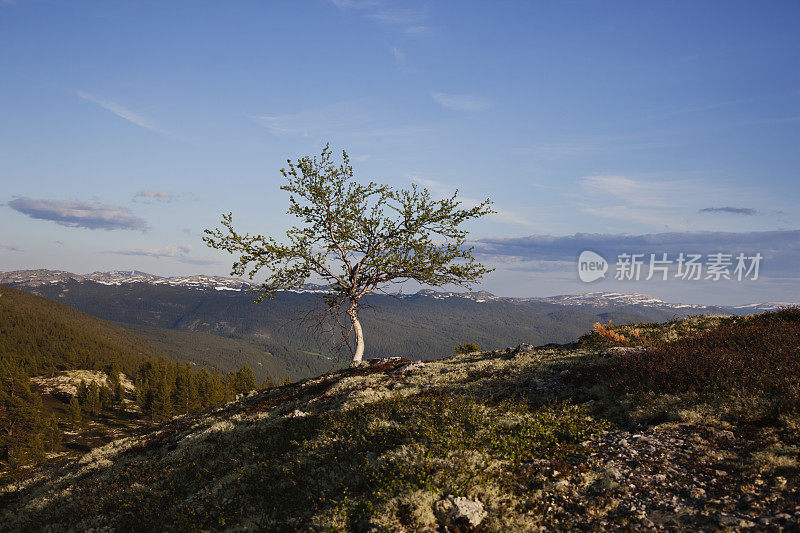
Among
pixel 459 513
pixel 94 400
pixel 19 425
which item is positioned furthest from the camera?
pixel 94 400

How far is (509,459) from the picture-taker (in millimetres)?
9375

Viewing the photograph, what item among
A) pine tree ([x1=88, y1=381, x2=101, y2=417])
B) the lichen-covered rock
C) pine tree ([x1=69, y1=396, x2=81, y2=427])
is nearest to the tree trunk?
the lichen-covered rock

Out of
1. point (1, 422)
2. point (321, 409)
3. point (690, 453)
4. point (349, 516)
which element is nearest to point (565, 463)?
point (690, 453)

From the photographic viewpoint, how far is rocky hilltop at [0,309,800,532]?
24.7 ft

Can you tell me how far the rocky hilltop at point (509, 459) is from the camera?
24.7ft

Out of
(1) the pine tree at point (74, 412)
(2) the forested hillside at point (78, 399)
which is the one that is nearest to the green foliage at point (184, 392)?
(2) the forested hillside at point (78, 399)

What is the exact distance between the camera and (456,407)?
12398 millimetres

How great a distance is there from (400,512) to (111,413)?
153 meters

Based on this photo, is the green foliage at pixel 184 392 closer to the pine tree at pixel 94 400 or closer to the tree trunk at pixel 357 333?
the pine tree at pixel 94 400

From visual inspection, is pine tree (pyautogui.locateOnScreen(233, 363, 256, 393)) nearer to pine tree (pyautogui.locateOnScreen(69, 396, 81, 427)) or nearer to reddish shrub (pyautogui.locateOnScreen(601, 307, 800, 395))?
pine tree (pyautogui.locateOnScreen(69, 396, 81, 427))

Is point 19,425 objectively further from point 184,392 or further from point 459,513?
point 459,513

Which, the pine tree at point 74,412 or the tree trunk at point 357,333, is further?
the pine tree at point 74,412

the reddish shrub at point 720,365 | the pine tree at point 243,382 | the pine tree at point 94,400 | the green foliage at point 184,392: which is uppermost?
the reddish shrub at point 720,365

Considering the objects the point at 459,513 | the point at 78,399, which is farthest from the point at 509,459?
the point at 78,399
